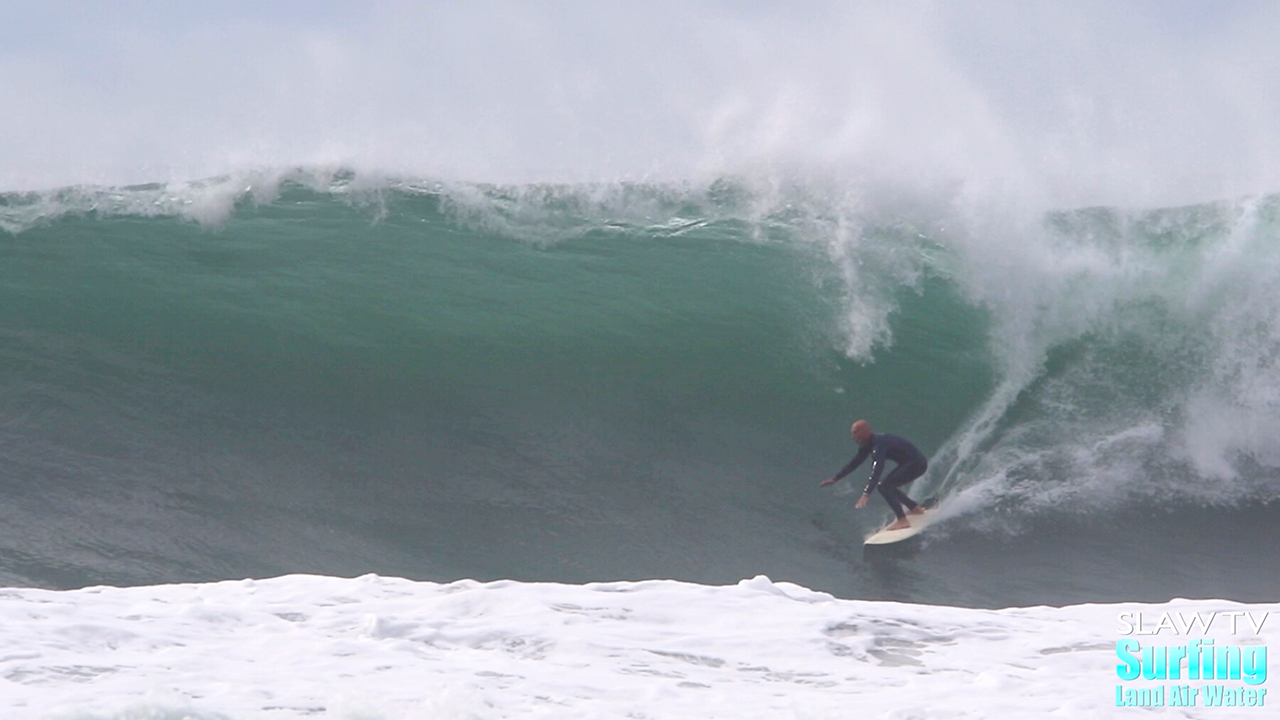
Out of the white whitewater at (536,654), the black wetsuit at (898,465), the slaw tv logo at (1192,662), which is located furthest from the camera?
the black wetsuit at (898,465)

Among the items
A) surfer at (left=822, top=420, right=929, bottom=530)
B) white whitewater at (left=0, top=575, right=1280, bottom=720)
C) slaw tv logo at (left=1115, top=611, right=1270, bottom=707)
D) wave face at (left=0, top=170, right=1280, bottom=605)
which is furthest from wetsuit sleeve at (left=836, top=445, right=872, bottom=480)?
slaw tv logo at (left=1115, top=611, right=1270, bottom=707)

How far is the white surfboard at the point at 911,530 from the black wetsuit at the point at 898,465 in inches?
3.9

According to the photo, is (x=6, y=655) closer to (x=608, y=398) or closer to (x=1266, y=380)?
(x=608, y=398)

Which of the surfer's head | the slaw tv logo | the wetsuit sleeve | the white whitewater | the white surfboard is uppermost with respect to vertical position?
Answer: the surfer's head

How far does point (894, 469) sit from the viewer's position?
866 cm

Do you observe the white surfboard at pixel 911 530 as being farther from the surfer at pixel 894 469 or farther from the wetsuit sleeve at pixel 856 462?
the wetsuit sleeve at pixel 856 462

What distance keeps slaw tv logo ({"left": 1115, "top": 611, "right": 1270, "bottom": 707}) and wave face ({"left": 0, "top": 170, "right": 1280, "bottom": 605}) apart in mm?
1695

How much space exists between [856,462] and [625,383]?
2.24m

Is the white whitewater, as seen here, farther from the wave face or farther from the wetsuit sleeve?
the wetsuit sleeve

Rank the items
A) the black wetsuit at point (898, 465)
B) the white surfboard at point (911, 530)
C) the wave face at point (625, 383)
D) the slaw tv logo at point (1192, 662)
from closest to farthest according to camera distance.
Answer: the slaw tv logo at point (1192, 662) → the wave face at point (625, 383) → the white surfboard at point (911, 530) → the black wetsuit at point (898, 465)

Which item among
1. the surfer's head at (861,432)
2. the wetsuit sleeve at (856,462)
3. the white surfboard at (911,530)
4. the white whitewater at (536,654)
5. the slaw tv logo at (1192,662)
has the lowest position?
the white whitewater at (536,654)

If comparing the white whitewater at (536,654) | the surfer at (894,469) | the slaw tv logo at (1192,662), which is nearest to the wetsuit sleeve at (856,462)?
the surfer at (894,469)

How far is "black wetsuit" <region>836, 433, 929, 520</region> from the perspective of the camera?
8438 millimetres

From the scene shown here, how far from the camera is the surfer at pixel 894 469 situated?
27.6ft
